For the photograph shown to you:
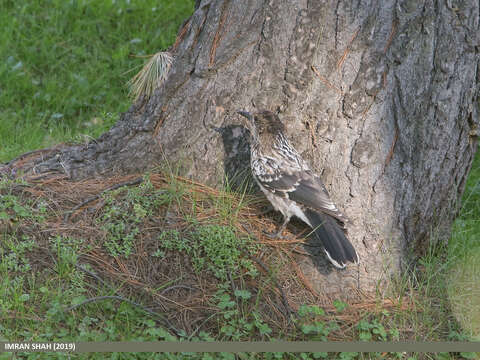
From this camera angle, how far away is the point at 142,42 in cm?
852

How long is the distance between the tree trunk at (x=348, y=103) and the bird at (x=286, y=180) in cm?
11

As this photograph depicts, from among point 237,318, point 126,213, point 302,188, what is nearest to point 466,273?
point 302,188

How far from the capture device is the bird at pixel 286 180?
4586 millimetres

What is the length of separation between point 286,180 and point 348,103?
772 millimetres

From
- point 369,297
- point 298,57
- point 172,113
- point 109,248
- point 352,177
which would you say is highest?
point 298,57

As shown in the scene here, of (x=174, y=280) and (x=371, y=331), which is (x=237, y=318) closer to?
(x=174, y=280)

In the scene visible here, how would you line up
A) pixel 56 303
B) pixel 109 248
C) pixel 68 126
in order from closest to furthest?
1. pixel 56 303
2. pixel 109 248
3. pixel 68 126

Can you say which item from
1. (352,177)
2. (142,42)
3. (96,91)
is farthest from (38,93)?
(352,177)

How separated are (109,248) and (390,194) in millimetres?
2218

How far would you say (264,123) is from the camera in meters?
4.70

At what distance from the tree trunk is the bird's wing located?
0.15 metres

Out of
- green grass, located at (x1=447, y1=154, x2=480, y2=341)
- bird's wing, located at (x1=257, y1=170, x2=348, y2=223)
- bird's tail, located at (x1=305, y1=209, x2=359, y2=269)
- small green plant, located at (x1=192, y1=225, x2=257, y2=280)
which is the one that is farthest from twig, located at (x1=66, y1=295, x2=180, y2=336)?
green grass, located at (x1=447, y1=154, x2=480, y2=341)

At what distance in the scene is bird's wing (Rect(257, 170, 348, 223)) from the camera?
4602 mm

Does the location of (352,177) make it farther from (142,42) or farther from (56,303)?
(142,42)
